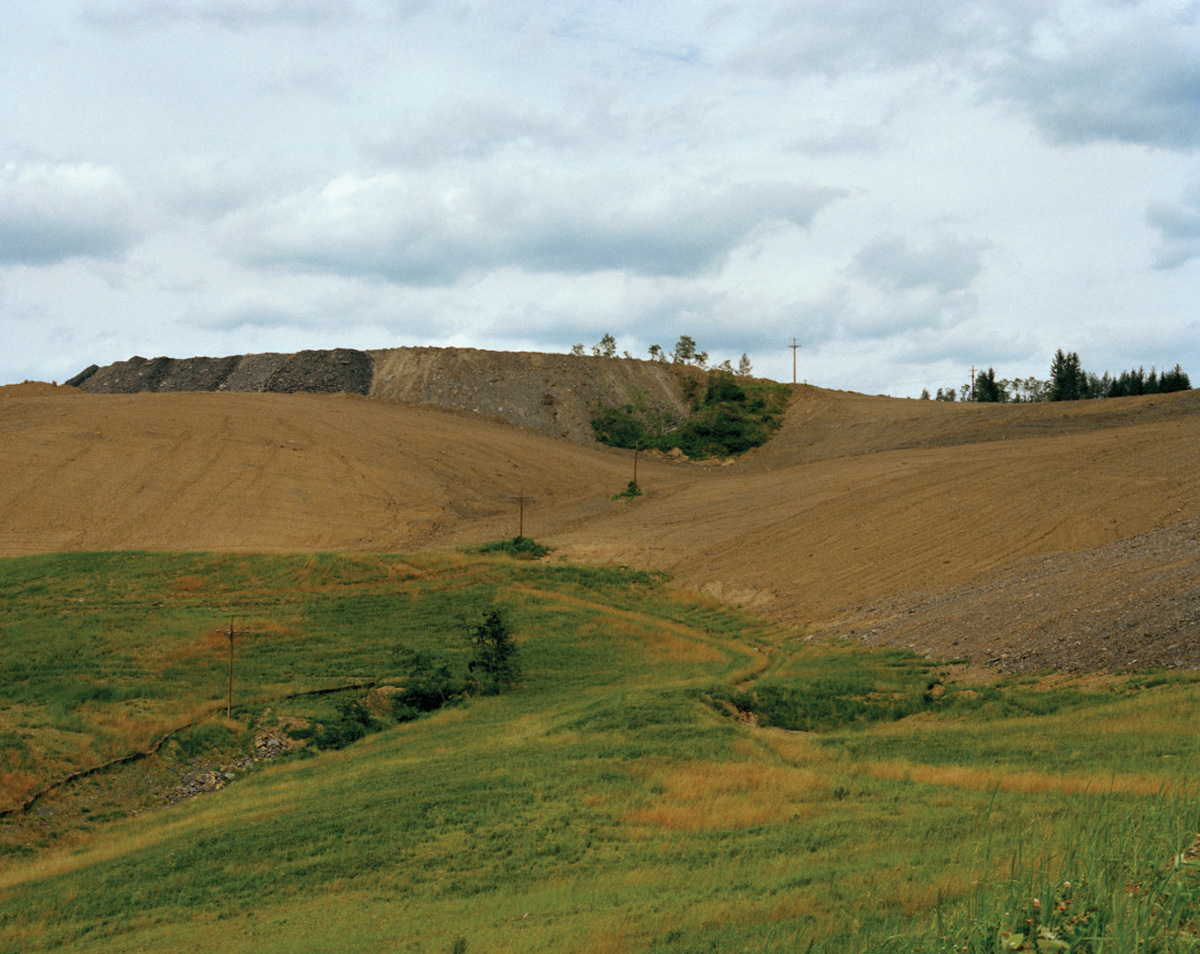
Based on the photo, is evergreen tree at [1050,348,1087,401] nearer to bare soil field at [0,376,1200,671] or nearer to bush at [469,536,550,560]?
bare soil field at [0,376,1200,671]

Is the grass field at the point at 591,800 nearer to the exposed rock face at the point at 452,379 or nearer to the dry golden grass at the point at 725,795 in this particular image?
the dry golden grass at the point at 725,795

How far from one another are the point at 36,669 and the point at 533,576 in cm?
2004

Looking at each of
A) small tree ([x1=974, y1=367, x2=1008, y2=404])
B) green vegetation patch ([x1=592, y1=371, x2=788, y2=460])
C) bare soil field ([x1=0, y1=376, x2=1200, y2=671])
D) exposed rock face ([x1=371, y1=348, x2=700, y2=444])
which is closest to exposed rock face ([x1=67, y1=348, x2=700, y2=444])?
exposed rock face ([x1=371, y1=348, x2=700, y2=444])

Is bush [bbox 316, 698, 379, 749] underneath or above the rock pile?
above

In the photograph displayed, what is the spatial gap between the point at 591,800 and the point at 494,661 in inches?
602

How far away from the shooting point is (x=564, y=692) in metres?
31.2

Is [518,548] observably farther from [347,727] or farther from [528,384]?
[528,384]

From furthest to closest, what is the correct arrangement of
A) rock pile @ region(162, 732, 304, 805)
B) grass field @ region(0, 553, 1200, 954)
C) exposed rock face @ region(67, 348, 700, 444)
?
1. exposed rock face @ region(67, 348, 700, 444)
2. rock pile @ region(162, 732, 304, 805)
3. grass field @ region(0, 553, 1200, 954)

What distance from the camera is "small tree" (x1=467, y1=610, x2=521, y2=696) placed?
3200cm

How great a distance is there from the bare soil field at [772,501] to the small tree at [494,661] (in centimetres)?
1198

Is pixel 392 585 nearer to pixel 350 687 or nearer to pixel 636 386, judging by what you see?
pixel 350 687

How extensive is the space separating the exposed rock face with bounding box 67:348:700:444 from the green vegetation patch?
1.78 meters

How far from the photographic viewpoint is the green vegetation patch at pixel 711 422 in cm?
8475

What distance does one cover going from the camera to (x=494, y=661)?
108 ft
